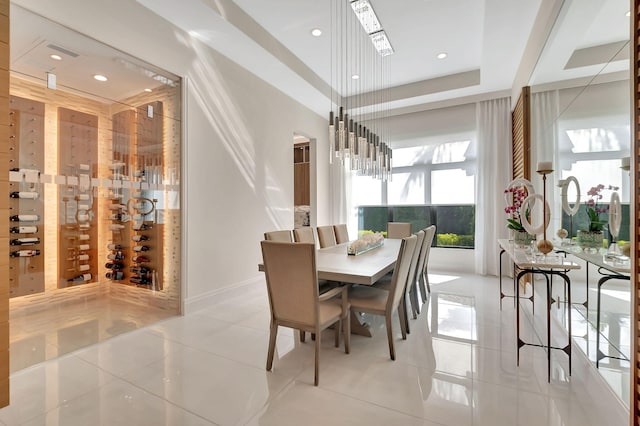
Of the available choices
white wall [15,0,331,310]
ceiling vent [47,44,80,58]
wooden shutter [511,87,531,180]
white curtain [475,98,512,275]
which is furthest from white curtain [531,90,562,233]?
ceiling vent [47,44,80,58]

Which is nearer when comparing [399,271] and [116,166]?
[399,271]

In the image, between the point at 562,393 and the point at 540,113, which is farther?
the point at 540,113

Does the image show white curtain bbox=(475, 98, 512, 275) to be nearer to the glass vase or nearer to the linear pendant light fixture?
the linear pendant light fixture

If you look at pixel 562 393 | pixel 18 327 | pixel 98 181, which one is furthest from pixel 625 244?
pixel 18 327

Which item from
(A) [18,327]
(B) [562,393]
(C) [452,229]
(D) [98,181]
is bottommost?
→ (B) [562,393]

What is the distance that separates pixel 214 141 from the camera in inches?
150

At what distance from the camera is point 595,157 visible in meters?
2.02

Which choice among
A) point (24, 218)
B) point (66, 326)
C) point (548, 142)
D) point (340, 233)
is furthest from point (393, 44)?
point (66, 326)

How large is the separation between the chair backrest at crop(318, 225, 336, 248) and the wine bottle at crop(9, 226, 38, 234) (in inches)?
108

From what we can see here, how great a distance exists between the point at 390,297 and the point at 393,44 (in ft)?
11.9

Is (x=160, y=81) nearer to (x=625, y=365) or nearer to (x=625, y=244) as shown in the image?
(x=625, y=244)

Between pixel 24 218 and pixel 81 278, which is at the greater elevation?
pixel 24 218

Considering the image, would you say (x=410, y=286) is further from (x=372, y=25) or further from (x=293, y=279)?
(x=372, y=25)

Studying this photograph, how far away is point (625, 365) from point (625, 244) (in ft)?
2.23
